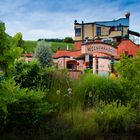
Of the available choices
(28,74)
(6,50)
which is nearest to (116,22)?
(28,74)

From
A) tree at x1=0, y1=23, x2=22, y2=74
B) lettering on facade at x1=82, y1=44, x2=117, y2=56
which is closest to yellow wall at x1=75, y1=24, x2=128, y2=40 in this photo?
lettering on facade at x1=82, y1=44, x2=117, y2=56

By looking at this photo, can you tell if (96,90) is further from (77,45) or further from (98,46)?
(77,45)

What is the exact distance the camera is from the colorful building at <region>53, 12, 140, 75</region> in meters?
27.5

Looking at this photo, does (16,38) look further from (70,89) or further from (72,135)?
(70,89)

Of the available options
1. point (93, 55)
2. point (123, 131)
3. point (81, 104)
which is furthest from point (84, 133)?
point (93, 55)

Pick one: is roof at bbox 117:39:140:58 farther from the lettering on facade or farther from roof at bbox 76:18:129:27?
roof at bbox 76:18:129:27

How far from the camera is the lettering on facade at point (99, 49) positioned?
2852 cm

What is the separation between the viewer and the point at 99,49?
28438mm

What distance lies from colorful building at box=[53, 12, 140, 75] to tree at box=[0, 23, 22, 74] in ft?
59.8

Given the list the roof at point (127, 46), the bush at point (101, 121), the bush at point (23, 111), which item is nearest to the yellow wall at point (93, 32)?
the roof at point (127, 46)

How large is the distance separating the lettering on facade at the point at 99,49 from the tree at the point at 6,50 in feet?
74.7

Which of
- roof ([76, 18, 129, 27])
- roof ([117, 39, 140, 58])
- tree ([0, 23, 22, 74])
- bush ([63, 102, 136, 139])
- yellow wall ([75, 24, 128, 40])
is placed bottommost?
bush ([63, 102, 136, 139])

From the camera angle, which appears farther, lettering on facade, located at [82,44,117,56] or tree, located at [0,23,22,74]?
lettering on facade, located at [82,44,117,56]

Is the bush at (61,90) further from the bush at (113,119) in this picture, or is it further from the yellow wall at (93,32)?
the yellow wall at (93,32)
